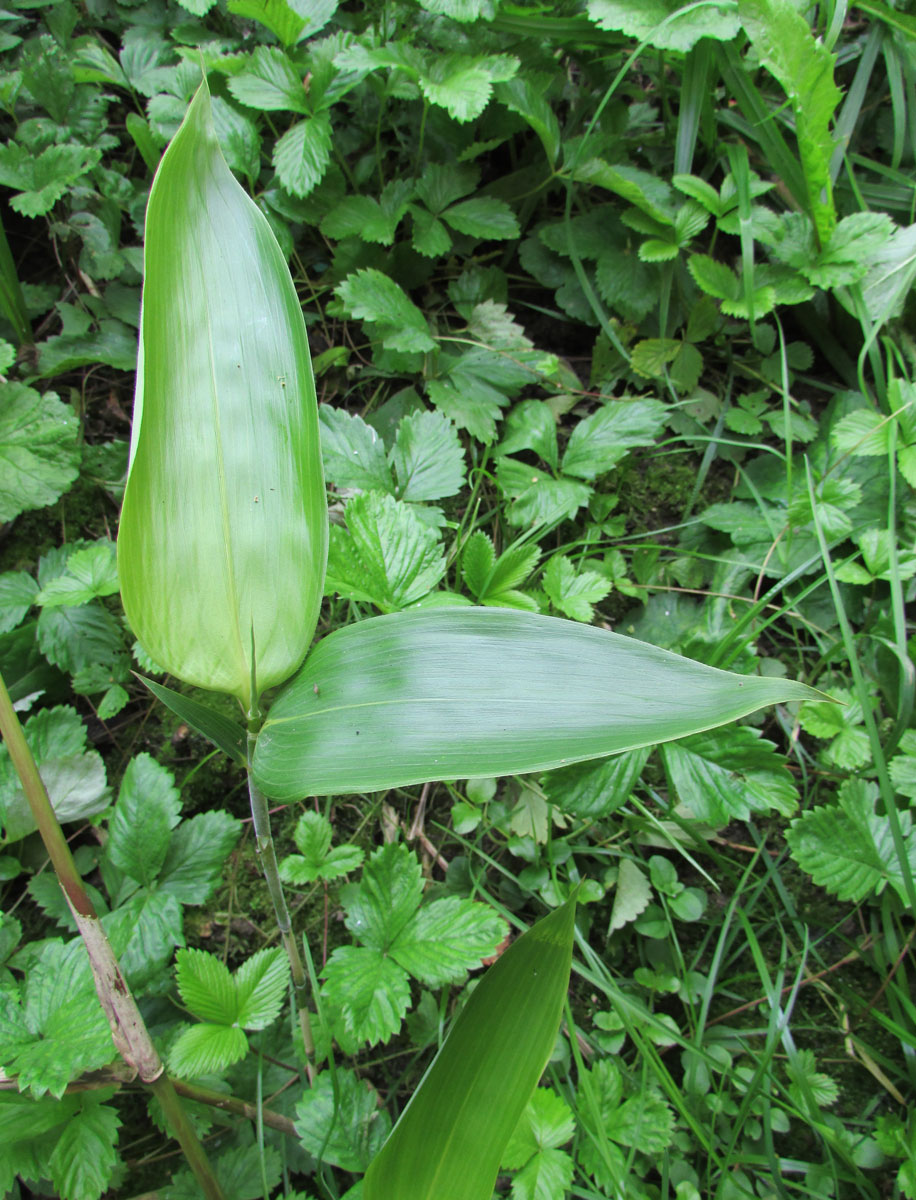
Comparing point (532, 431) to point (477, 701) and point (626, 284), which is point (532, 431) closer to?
point (626, 284)

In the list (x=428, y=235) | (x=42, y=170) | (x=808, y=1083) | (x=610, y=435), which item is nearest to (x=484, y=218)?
(x=428, y=235)

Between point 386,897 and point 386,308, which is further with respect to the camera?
point 386,308

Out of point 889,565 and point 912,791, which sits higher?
point 889,565

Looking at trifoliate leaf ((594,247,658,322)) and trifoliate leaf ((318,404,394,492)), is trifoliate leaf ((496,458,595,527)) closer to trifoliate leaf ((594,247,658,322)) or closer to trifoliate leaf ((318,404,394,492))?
trifoliate leaf ((318,404,394,492))

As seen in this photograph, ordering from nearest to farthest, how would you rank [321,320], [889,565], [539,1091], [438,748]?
[438,748] < [539,1091] < [889,565] < [321,320]

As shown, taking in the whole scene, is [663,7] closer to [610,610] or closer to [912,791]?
[610,610]

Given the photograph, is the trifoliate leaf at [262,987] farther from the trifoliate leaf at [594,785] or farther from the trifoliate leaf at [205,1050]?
the trifoliate leaf at [594,785]

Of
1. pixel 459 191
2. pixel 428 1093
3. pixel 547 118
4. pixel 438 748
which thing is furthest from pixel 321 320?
pixel 428 1093

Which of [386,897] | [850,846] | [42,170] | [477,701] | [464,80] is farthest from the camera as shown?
[42,170]
